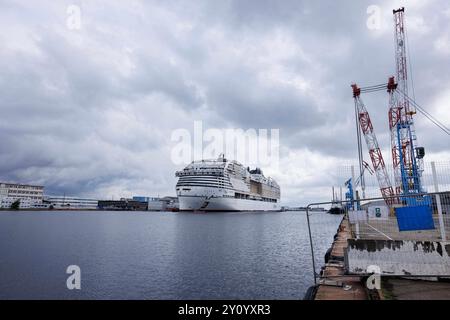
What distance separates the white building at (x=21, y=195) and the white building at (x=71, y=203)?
23.5 feet

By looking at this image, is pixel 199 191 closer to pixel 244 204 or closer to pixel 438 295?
pixel 244 204

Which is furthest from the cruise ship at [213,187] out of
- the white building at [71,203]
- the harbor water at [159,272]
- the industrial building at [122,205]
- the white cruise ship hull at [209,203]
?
the white building at [71,203]

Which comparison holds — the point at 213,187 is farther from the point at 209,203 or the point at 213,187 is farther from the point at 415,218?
the point at 415,218

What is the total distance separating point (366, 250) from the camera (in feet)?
23.3

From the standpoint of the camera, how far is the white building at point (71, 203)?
170500 mm

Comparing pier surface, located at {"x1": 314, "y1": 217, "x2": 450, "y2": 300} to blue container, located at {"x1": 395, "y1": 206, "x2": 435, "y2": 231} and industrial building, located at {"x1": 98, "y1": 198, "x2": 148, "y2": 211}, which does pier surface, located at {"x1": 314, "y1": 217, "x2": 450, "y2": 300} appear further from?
industrial building, located at {"x1": 98, "y1": 198, "x2": 148, "y2": 211}

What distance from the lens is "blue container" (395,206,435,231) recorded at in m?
7.05

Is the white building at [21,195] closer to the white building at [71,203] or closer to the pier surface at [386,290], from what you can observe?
the white building at [71,203]

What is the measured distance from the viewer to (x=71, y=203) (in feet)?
587

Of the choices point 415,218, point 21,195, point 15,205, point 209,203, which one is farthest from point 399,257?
point 21,195

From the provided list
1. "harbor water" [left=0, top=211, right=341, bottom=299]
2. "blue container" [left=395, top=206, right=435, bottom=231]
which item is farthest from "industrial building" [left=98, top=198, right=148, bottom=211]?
"blue container" [left=395, top=206, right=435, bottom=231]

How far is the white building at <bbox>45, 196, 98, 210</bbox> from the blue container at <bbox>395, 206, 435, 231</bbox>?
189579 mm

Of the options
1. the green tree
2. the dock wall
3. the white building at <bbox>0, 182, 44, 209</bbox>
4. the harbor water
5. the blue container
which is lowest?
the harbor water
